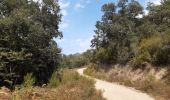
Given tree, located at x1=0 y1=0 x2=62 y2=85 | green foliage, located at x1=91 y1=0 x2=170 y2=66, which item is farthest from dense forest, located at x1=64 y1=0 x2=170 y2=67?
tree, located at x1=0 y1=0 x2=62 y2=85

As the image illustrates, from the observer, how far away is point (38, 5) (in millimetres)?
34156

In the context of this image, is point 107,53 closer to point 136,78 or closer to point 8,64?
point 136,78

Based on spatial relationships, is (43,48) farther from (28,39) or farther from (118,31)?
(118,31)

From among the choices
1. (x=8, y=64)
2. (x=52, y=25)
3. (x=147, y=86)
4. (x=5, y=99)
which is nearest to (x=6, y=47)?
(x=8, y=64)

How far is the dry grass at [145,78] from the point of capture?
2615cm

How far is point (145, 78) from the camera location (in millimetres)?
34688

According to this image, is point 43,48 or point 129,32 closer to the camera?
point 43,48

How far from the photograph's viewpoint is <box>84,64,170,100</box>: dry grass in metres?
26.1

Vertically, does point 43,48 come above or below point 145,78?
above

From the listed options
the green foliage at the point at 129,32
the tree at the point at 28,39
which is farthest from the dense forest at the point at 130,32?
the tree at the point at 28,39

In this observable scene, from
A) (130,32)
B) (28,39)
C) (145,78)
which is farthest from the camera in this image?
(130,32)

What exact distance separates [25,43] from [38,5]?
17.1ft

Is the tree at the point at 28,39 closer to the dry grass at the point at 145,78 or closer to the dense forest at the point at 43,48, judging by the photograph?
the dense forest at the point at 43,48

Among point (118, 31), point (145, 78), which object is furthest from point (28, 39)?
point (118, 31)
